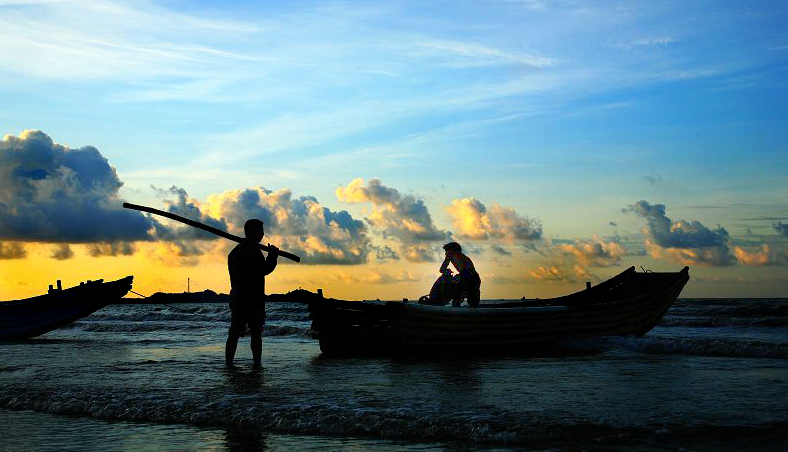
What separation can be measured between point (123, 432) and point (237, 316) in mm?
4233

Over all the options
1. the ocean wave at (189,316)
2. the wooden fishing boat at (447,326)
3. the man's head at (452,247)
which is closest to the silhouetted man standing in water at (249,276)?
the wooden fishing boat at (447,326)

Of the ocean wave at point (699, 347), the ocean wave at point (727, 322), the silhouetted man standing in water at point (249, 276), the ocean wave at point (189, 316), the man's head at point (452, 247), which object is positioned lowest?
the ocean wave at point (189, 316)

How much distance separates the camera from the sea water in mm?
6219

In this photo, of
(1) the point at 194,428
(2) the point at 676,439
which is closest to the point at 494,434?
(2) the point at 676,439

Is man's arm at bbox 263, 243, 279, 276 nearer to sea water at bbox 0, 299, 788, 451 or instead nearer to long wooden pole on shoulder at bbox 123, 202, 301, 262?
long wooden pole on shoulder at bbox 123, 202, 301, 262

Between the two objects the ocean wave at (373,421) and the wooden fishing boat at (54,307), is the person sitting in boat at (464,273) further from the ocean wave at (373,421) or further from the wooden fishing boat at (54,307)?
the wooden fishing boat at (54,307)

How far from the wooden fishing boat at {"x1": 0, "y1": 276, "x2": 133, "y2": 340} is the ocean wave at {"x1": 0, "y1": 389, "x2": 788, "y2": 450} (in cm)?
1653

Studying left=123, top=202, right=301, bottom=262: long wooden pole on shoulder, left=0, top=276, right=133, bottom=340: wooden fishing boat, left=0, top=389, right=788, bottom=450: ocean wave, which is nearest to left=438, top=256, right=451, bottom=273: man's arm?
left=123, top=202, right=301, bottom=262: long wooden pole on shoulder

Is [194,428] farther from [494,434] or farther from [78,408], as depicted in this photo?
[494,434]

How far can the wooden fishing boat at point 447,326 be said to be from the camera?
13.7 m

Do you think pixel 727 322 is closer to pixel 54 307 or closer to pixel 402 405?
pixel 54 307

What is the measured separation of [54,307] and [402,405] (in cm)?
2023

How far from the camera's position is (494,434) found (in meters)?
6.31

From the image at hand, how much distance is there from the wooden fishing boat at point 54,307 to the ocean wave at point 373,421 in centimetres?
1653
